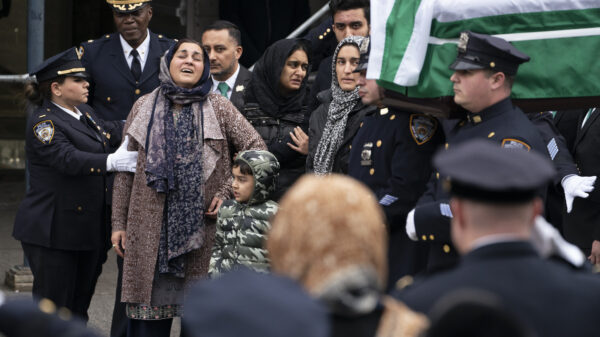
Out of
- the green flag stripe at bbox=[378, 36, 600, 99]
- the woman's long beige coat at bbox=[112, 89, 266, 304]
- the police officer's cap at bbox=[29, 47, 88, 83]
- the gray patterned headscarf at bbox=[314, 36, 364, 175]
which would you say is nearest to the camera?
the green flag stripe at bbox=[378, 36, 600, 99]

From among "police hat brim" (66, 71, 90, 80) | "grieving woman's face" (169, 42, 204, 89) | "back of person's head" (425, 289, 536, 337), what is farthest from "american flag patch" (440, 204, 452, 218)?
"police hat brim" (66, 71, 90, 80)

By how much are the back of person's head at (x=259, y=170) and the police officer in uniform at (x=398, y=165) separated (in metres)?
0.45

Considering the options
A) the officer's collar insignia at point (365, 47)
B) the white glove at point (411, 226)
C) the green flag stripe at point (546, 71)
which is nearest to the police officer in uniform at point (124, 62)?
the officer's collar insignia at point (365, 47)

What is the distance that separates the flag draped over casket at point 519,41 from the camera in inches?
162

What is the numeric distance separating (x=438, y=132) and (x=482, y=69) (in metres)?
0.62

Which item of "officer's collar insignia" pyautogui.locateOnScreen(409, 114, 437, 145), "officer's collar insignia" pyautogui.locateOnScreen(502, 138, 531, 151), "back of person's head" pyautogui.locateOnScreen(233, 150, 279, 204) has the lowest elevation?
"back of person's head" pyautogui.locateOnScreen(233, 150, 279, 204)

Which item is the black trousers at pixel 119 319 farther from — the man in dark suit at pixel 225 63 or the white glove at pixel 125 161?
the man in dark suit at pixel 225 63

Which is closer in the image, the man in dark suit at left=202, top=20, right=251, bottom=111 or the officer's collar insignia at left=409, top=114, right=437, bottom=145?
the officer's collar insignia at left=409, top=114, right=437, bottom=145

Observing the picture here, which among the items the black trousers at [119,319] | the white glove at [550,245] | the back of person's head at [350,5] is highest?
the back of person's head at [350,5]

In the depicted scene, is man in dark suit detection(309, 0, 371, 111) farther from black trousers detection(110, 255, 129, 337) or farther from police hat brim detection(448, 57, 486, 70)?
police hat brim detection(448, 57, 486, 70)

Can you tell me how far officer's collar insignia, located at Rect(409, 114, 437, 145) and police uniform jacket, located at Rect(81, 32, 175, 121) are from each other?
231cm

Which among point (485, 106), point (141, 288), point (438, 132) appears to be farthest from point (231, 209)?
point (485, 106)

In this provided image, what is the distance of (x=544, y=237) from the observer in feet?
7.71

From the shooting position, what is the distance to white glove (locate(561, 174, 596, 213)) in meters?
4.80
